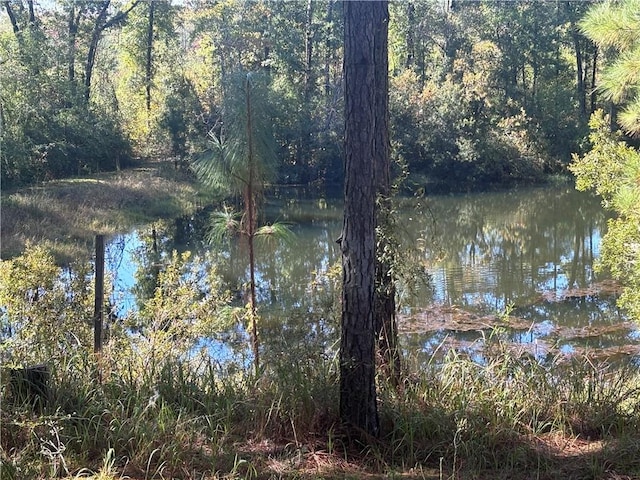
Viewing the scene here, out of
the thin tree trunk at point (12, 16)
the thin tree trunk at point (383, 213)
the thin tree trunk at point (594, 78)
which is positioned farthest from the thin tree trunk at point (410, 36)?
the thin tree trunk at point (383, 213)

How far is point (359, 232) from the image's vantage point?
10.1 ft

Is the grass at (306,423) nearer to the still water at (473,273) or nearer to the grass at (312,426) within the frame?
the grass at (312,426)

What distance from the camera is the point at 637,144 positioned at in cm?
2784

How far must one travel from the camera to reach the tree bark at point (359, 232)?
306 centimetres

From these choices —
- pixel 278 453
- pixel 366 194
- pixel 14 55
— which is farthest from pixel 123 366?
pixel 14 55

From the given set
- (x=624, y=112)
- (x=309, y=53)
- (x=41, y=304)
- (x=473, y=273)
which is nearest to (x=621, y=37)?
(x=624, y=112)

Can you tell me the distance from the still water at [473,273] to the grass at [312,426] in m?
0.62

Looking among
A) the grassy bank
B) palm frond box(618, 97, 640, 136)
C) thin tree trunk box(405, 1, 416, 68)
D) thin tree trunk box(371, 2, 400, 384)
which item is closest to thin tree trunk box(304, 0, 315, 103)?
thin tree trunk box(405, 1, 416, 68)

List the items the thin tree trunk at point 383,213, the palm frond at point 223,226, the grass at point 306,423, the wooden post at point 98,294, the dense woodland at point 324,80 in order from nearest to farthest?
the grass at point 306,423 → the thin tree trunk at point 383,213 → the wooden post at point 98,294 → the palm frond at point 223,226 → the dense woodland at point 324,80

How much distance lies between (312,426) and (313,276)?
8615 mm

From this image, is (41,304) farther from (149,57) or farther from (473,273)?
(149,57)

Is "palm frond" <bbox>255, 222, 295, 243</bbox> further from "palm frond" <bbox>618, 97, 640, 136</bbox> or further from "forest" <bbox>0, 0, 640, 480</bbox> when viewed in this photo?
"palm frond" <bbox>618, 97, 640, 136</bbox>

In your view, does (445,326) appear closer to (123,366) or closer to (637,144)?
(123,366)

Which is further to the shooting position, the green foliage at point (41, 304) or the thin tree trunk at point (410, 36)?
the thin tree trunk at point (410, 36)
